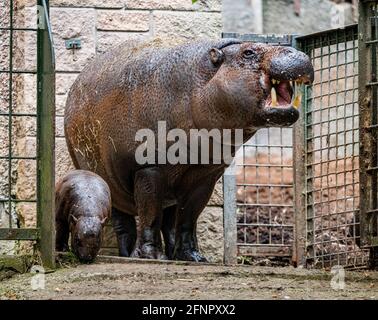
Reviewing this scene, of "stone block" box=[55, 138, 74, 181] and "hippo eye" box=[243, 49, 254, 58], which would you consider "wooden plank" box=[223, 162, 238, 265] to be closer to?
"stone block" box=[55, 138, 74, 181]

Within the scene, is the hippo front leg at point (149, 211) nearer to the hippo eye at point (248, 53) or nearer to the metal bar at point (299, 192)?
the hippo eye at point (248, 53)

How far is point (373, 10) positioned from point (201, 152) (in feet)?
5.44

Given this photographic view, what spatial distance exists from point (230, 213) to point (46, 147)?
300 cm

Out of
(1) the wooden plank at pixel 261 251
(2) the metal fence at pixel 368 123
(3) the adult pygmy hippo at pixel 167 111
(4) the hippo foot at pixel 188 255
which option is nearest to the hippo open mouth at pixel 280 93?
(3) the adult pygmy hippo at pixel 167 111

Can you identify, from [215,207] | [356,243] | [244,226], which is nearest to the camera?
[356,243]

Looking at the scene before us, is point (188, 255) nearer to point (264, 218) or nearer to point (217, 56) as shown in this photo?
point (217, 56)

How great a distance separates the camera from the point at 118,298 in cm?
752

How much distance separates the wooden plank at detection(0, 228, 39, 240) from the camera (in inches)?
336

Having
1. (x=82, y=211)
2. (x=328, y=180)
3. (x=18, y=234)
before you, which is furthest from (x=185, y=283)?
(x=328, y=180)

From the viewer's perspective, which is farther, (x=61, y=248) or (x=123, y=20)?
Answer: (x=123, y=20)

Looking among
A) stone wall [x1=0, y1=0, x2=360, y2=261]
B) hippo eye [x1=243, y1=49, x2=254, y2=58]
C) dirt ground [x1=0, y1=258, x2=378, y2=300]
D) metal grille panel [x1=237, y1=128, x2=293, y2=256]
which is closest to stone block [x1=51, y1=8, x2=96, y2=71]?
stone wall [x1=0, y1=0, x2=360, y2=261]

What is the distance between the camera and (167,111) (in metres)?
9.79
